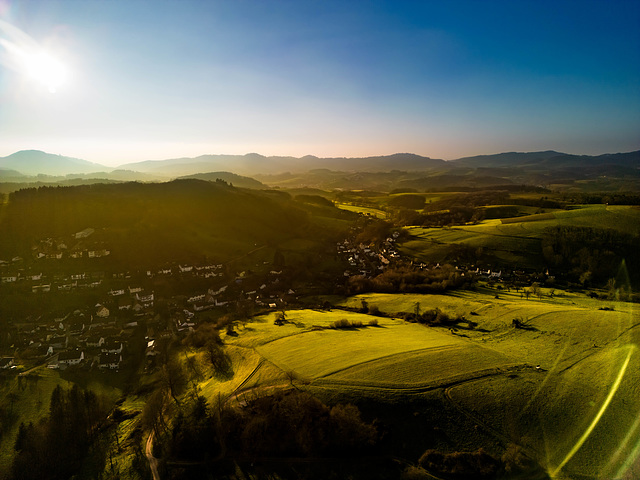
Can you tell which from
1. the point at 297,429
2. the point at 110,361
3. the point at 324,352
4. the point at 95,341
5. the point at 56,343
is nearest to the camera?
the point at 297,429

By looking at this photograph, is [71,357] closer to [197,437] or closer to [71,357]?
[71,357]

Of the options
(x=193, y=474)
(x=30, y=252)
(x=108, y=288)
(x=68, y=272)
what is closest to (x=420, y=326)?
(x=193, y=474)

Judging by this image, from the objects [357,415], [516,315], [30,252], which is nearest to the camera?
[357,415]

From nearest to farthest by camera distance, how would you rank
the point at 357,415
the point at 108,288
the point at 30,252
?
the point at 357,415, the point at 108,288, the point at 30,252

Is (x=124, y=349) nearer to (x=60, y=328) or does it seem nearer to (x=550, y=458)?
(x=60, y=328)

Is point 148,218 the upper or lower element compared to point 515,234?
upper

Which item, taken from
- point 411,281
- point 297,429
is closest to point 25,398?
point 297,429
